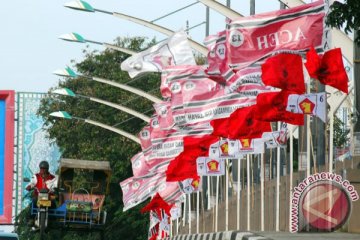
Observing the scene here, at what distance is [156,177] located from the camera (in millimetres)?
58250

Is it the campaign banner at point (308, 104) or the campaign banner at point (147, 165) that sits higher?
the campaign banner at point (147, 165)

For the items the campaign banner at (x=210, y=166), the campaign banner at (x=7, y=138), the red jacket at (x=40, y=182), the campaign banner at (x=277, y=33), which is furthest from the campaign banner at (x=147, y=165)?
the campaign banner at (x=277, y=33)

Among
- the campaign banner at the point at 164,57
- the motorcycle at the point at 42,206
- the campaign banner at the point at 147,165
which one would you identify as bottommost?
the motorcycle at the point at 42,206

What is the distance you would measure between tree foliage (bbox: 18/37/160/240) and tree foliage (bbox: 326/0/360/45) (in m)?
57.1

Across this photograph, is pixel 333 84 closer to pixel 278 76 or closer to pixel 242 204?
pixel 278 76

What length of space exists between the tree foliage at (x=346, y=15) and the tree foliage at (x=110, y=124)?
5708 centimetres

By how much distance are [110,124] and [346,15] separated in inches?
2486

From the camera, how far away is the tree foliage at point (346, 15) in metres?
27.2

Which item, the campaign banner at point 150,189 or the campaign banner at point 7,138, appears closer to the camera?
the campaign banner at point 150,189

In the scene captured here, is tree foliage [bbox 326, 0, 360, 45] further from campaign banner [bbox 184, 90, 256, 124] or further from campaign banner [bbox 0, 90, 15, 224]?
campaign banner [bbox 0, 90, 15, 224]

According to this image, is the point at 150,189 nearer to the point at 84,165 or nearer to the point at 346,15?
the point at 84,165

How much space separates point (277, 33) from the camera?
3681 cm

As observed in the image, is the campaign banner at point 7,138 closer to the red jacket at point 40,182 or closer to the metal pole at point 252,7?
the metal pole at point 252,7

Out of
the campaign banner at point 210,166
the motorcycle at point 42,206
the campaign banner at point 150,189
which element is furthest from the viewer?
the campaign banner at point 150,189
